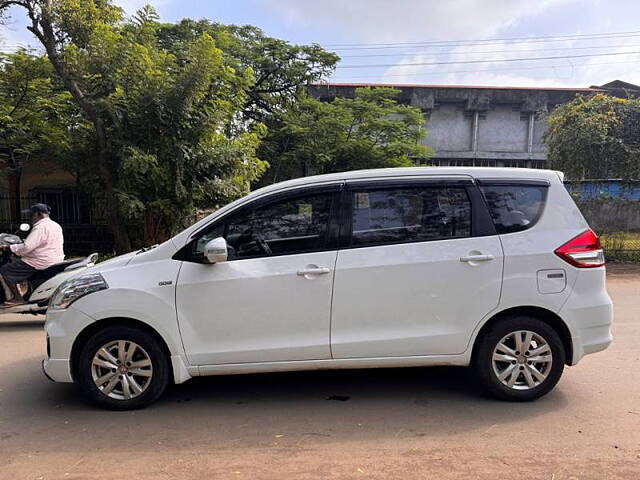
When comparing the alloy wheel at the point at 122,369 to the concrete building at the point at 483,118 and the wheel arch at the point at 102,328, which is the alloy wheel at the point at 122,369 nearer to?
the wheel arch at the point at 102,328

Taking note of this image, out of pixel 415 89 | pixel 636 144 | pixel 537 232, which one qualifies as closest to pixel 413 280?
pixel 537 232

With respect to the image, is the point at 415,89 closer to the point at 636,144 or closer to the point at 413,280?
the point at 636,144

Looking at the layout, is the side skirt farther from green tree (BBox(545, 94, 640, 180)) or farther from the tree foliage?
green tree (BBox(545, 94, 640, 180))

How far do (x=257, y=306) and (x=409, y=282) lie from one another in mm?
1214

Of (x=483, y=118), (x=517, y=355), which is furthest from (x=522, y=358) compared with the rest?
(x=483, y=118)

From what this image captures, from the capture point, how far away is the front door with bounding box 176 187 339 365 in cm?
396

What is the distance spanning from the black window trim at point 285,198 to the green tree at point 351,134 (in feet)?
40.5

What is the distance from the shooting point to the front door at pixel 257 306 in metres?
3.96

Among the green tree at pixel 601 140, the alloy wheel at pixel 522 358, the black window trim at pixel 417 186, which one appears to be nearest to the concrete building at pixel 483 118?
the green tree at pixel 601 140

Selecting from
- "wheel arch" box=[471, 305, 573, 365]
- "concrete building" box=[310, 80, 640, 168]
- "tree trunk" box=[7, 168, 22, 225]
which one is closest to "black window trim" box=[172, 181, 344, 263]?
"wheel arch" box=[471, 305, 573, 365]

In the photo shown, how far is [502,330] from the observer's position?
4078mm

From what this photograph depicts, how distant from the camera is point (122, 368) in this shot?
3996 millimetres

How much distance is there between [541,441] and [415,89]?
883 inches

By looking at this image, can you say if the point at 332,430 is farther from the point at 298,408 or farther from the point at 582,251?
the point at 582,251
